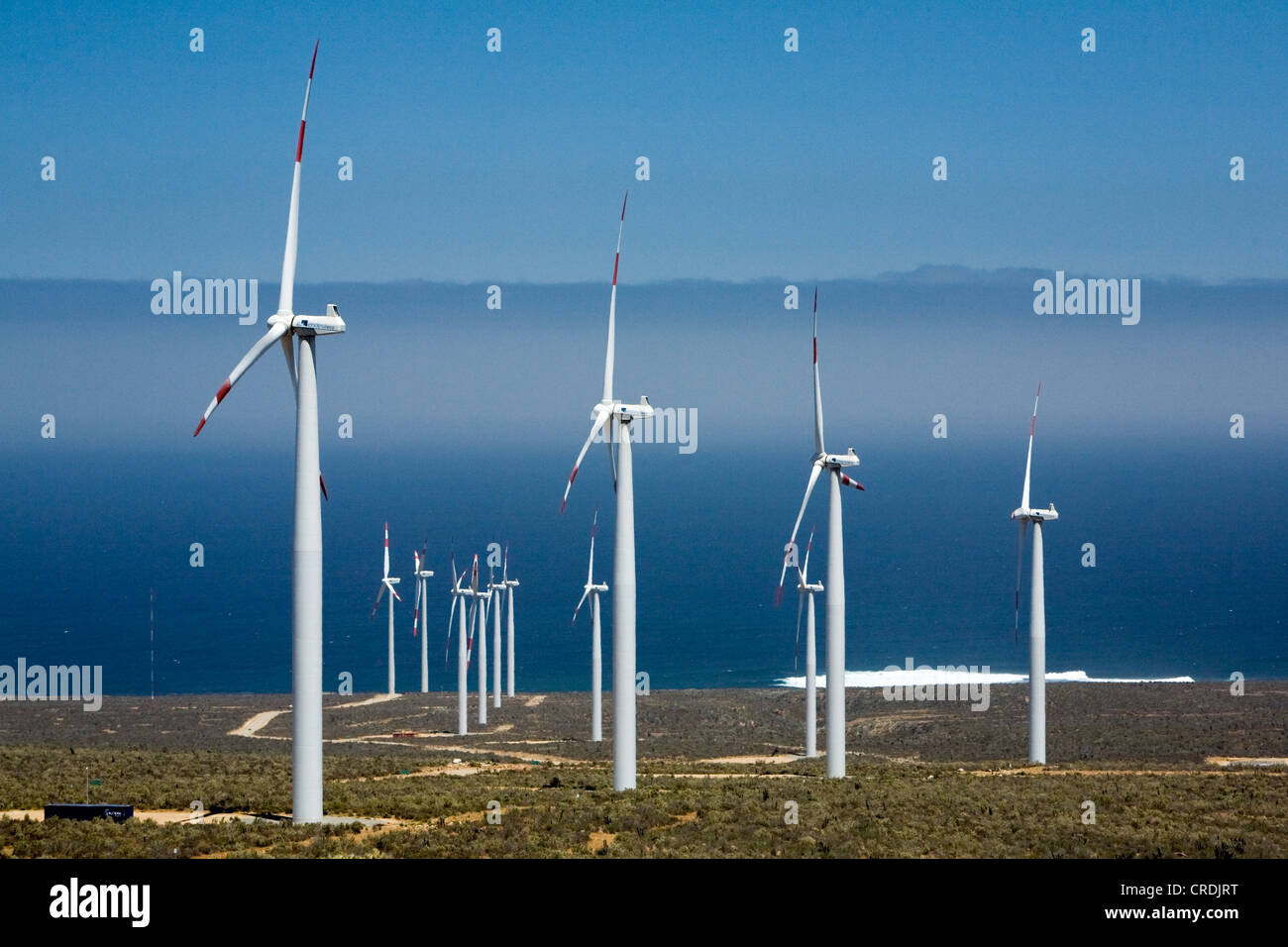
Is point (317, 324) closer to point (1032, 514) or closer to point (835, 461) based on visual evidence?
point (835, 461)

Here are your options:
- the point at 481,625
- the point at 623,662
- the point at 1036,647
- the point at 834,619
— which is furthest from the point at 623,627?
the point at 481,625

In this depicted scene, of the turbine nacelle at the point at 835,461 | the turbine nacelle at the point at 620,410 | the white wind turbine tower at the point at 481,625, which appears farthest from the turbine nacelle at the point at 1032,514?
the white wind turbine tower at the point at 481,625

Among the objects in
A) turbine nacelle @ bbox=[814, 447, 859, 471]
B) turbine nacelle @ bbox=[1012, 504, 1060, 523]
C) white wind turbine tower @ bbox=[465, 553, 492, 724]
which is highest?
turbine nacelle @ bbox=[814, 447, 859, 471]

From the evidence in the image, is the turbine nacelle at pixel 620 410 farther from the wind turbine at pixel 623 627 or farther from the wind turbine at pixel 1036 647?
the wind turbine at pixel 1036 647

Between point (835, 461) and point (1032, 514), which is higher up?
point (835, 461)

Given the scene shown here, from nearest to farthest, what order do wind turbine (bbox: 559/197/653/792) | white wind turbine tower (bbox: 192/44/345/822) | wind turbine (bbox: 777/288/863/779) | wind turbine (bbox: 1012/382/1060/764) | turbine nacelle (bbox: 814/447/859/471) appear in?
white wind turbine tower (bbox: 192/44/345/822) < wind turbine (bbox: 559/197/653/792) < wind turbine (bbox: 777/288/863/779) < turbine nacelle (bbox: 814/447/859/471) < wind turbine (bbox: 1012/382/1060/764)

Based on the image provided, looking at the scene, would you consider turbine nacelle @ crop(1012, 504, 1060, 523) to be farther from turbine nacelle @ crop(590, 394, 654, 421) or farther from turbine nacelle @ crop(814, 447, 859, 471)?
turbine nacelle @ crop(590, 394, 654, 421)

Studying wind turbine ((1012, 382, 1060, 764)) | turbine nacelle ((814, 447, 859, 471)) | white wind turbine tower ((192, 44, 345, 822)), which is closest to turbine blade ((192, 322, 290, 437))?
white wind turbine tower ((192, 44, 345, 822))
